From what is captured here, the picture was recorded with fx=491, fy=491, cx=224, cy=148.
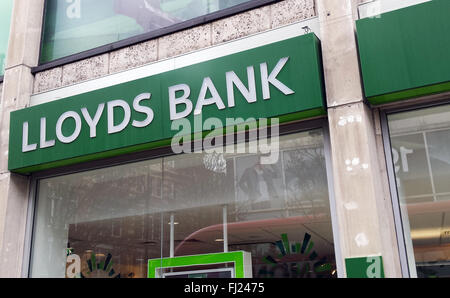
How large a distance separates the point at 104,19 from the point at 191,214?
3.42 meters

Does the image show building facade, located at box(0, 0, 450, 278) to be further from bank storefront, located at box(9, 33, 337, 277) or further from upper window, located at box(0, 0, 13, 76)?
upper window, located at box(0, 0, 13, 76)

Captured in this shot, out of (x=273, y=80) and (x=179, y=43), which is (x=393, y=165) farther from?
(x=179, y=43)

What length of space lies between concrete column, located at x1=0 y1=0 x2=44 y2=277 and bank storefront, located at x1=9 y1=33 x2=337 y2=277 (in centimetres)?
21

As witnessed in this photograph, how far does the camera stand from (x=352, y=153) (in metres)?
5.04

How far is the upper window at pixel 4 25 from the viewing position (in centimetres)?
851

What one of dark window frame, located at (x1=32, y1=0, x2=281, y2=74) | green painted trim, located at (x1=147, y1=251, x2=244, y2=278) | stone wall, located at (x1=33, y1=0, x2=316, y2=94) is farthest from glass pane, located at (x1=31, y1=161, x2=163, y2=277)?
dark window frame, located at (x1=32, y1=0, x2=281, y2=74)

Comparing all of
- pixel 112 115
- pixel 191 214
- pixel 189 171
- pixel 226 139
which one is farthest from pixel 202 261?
pixel 112 115

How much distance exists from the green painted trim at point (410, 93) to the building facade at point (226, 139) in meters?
0.03

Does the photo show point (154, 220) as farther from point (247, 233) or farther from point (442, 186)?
point (442, 186)

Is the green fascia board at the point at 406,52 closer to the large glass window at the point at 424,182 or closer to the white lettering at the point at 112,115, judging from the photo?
the large glass window at the point at 424,182

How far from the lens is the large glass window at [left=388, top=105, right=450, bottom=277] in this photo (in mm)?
4887

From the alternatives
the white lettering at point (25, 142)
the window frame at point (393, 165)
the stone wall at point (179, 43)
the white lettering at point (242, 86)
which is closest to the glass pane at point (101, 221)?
the white lettering at point (25, 142)
